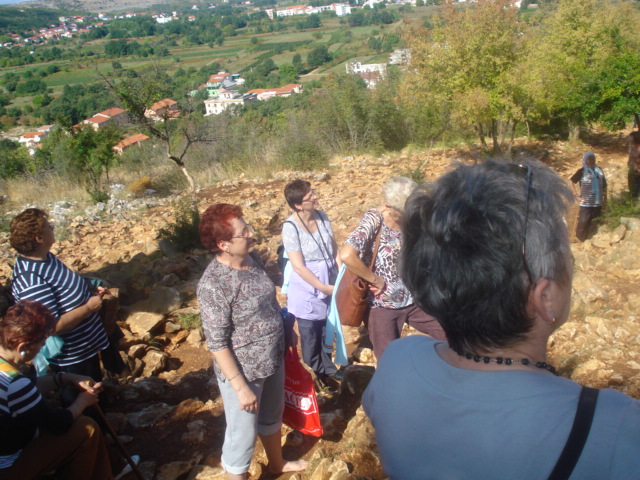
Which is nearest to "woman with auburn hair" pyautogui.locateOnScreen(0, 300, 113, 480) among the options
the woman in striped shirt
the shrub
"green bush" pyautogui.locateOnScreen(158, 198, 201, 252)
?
the woman in striped shirt

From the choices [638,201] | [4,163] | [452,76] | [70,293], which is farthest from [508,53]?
[4,163]

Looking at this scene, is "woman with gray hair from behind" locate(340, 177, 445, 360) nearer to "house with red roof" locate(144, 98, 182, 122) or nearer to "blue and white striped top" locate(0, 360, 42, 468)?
"blue and white striped top" locate(0, 360, 42, 468)

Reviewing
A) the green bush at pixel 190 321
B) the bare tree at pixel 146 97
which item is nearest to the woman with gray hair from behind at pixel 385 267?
the green bush at pixel 190 321

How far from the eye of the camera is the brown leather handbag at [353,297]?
2.66 m

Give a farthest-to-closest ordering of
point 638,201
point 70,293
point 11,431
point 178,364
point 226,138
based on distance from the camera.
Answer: point 226,138 < point 638,201 < point 178,364 < point 70,293 < point 11,431

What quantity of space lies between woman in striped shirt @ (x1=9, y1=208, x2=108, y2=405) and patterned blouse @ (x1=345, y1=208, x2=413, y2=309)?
5.08ft

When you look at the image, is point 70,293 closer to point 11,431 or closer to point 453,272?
point 11,431

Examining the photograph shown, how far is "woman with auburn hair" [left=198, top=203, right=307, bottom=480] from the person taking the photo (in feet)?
7.00

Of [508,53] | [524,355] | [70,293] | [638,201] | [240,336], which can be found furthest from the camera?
[508,53]

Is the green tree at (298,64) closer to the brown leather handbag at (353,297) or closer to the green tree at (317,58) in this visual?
the green tree at (317,58)

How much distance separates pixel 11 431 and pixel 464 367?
76.3 inches

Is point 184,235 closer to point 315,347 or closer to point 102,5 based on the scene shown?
point 315,347

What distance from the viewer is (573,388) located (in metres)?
0.85

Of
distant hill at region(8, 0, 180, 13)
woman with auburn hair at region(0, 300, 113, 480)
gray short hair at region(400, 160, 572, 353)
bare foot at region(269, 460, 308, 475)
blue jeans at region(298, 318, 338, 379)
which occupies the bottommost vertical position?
bare foot at region(269, 460, 308, 475)
